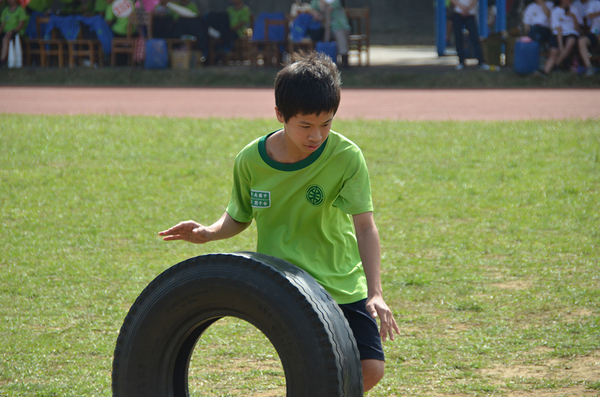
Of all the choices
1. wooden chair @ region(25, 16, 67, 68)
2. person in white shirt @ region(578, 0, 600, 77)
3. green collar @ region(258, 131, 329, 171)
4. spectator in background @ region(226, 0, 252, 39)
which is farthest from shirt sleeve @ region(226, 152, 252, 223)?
wooden chair @ region(25, 16, 67, 68)

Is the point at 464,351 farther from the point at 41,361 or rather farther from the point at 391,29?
the point at 391,29

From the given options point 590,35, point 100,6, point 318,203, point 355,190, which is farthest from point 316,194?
point 100,6

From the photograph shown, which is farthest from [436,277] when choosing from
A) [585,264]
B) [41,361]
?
[41,361]

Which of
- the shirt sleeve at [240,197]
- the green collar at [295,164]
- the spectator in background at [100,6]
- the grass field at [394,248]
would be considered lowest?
the grass field at [394,248]

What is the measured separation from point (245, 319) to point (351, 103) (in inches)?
409

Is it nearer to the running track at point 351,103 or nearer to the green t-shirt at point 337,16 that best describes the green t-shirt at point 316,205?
the running track at point 351,103

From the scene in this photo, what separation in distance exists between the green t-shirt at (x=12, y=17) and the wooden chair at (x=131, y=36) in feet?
7.45

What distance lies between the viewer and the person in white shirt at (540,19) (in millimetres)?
14026

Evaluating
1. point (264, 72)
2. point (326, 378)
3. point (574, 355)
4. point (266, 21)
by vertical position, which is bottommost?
point (574, 355)

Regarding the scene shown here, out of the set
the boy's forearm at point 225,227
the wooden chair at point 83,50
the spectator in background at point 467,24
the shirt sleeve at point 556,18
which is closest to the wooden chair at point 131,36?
the wooden chair at point 83,50

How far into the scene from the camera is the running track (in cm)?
1087

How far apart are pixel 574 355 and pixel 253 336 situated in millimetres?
1607

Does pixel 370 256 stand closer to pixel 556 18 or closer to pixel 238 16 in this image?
pixel 556 18

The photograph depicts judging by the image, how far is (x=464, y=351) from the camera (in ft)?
11.1
